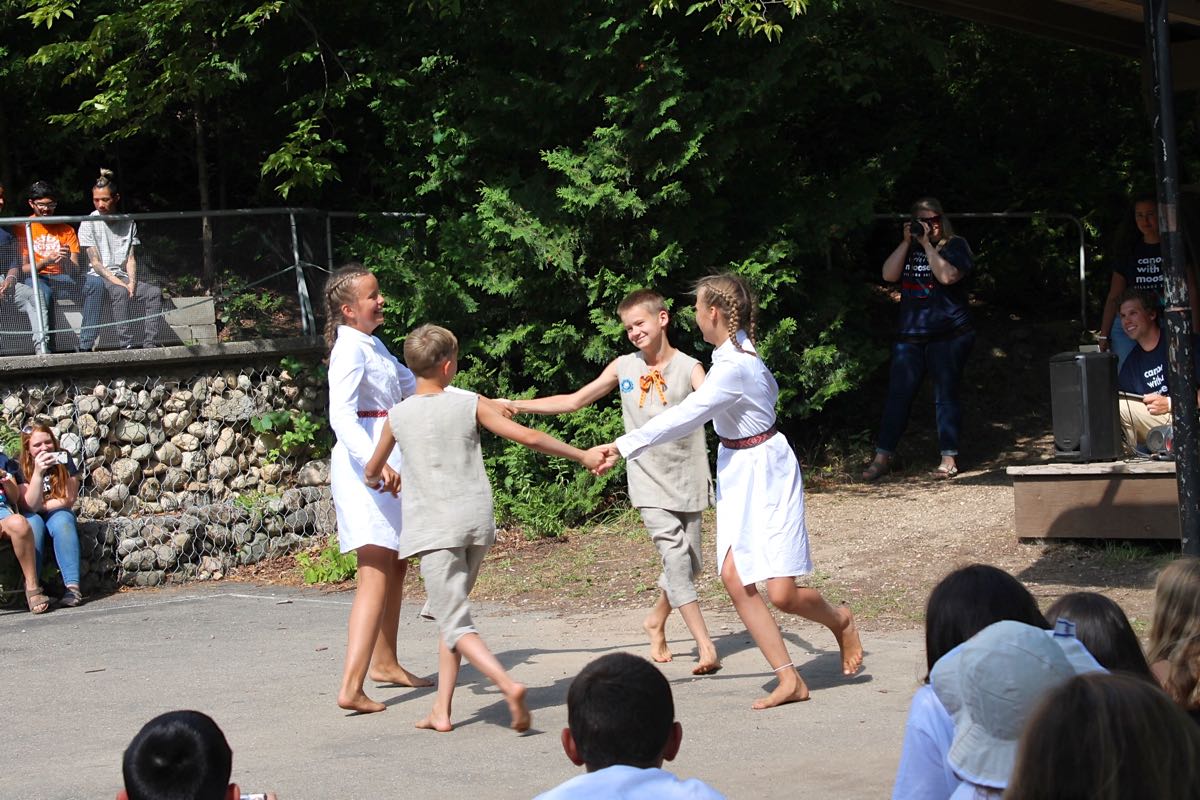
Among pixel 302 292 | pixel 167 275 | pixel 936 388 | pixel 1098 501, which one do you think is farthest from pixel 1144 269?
pixel 167 275

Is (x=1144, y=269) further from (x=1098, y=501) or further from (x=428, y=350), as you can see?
(x=428, y=350)

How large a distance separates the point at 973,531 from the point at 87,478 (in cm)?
701

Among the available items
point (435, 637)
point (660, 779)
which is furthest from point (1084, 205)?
point (660, 779)

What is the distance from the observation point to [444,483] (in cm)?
582

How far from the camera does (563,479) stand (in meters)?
11.5

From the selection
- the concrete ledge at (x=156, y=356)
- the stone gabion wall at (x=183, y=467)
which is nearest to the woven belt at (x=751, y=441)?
the stone gabion wall at (x=183, y=467)

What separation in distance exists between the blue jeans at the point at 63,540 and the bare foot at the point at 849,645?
20.4 feet

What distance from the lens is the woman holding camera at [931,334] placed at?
36.9 ft

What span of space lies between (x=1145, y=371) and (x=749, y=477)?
4029mm

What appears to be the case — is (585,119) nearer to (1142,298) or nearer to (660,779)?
(1142,298)

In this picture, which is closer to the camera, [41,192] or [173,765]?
[173,765]

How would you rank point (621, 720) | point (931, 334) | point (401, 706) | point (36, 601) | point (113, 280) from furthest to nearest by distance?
point (113, 280) → point (931, 334) → point (36, 601) → point (401, 706) → point (621, 720)

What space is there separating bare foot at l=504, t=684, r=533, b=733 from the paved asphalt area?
0.30 feet

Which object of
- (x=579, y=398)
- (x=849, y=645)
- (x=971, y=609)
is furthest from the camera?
(x=579, y=398)
